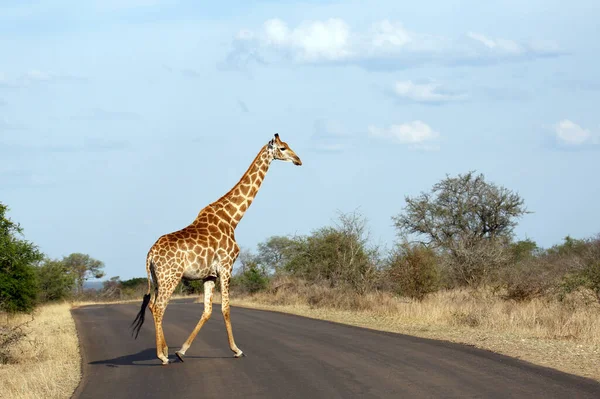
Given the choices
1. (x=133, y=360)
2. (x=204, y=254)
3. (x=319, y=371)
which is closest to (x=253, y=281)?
(x=133, y=360)

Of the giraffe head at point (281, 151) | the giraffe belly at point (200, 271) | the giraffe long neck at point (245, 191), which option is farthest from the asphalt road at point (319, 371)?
the giraffe head at point (281, 151)

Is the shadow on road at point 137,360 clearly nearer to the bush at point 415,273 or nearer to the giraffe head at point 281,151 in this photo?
the giraffe head at point 281,151

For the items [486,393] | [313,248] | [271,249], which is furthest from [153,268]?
[271,249]

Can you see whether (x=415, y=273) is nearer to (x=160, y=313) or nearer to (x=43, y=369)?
(x=160, y=313)

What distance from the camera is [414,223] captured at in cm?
4859

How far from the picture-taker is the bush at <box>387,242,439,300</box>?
2927 cm

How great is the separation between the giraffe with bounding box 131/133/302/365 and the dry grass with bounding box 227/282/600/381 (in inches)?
205

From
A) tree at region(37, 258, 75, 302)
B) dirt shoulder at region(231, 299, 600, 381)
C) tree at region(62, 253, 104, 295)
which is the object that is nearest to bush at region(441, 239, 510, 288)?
dirt shoulder at region(231, 299, 600, 381)

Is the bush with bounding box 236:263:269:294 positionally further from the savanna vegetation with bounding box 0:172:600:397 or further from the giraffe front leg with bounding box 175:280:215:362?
the giraffe front leg with bounding box 175:280:215:362

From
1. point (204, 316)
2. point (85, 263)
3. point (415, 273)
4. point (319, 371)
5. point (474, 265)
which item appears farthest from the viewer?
point (85, 263)

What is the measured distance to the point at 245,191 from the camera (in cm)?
1611

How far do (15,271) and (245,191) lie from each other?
21172 mm

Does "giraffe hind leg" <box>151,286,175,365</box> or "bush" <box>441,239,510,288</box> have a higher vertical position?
"bush" <box>441,239,510,288</box>

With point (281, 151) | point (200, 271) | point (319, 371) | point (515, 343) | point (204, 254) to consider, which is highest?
point (281, 151)
